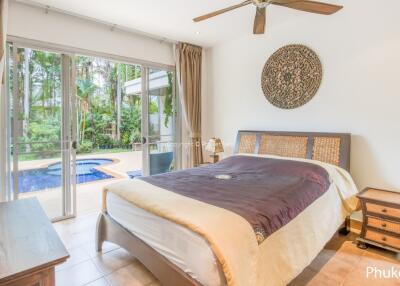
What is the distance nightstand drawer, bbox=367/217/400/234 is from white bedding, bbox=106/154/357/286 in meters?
0.26

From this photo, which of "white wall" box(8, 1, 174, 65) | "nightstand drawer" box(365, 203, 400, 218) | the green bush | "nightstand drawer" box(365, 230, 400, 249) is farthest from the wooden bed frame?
the green bush

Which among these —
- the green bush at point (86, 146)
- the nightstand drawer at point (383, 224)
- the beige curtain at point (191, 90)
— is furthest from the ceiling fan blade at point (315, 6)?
the green bush at point (86, 146)

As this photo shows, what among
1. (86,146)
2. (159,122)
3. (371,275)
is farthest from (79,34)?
(86,146)

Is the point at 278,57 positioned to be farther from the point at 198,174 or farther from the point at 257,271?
the point at 257,271

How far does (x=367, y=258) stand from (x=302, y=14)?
286 cm

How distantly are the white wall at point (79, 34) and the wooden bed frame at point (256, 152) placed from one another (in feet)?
6.54

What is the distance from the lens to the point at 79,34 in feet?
10.7

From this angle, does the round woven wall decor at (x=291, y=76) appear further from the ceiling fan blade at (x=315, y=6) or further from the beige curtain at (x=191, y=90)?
the beige curtain at (x=191, y=90)

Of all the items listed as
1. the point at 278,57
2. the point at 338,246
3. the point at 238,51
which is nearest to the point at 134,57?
the point at 238,51

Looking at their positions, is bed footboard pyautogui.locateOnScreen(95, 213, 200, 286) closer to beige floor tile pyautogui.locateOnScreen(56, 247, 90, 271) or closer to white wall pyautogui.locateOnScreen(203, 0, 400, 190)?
beige floor tile pyautogui.locateOnScreen(56, 247, 90, 271)

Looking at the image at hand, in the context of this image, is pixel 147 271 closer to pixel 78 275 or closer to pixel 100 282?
pixel 100 282

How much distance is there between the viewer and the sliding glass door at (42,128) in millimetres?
2918

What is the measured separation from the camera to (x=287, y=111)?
11.2ft

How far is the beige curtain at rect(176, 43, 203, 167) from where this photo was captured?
13.8ft
